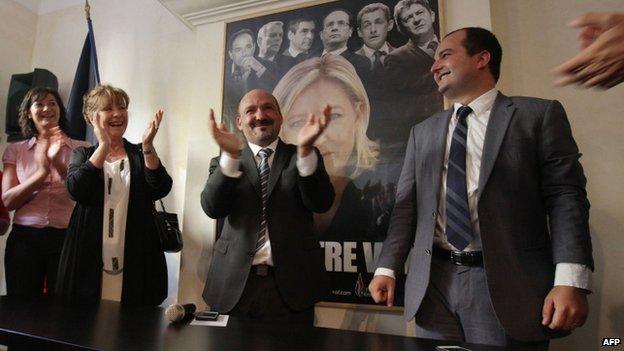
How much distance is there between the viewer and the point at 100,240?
1.90 meters

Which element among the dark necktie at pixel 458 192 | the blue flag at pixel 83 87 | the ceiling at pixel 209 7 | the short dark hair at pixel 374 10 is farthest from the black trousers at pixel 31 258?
the short dark hair at pixel 374 10

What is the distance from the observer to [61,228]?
2242 mm

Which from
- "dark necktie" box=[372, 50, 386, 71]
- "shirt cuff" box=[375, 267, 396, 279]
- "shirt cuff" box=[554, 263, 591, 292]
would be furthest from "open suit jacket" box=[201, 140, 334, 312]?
"dark necktie" box=[372, 50, 386, 71]

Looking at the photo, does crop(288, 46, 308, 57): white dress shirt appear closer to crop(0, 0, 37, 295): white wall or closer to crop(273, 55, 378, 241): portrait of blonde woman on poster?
crop(273, 55, 378, 241): portrait of blonde woman on poster

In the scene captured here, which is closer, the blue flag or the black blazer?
the black blazer

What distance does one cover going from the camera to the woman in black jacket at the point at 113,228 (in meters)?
1.86

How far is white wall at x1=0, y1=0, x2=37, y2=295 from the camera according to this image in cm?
369

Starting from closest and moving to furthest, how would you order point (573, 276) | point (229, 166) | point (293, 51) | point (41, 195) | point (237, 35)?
point (573, 276)
point (229, 166)
point (41, 195)
point (293, 51)
point (237, 35)

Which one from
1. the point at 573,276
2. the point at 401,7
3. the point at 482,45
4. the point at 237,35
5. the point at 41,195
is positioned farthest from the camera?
the point at 237,35

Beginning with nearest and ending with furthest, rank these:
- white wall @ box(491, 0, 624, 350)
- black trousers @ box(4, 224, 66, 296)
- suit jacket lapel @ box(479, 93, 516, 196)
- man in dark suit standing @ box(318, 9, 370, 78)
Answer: suit jacket lapel @ box(479, 93, 516, 196), white wall @ box(491, 0, 624, 350), black trousers @ box(4, 224, 66, 296), man in dark suit standing @ box(318, 9, 370, 78)

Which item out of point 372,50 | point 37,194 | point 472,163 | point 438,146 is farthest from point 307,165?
point 37,194

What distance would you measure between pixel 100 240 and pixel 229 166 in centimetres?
80

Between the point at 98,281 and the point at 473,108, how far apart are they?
6.10ft

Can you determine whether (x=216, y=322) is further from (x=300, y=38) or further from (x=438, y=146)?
(x=300, y=38)
